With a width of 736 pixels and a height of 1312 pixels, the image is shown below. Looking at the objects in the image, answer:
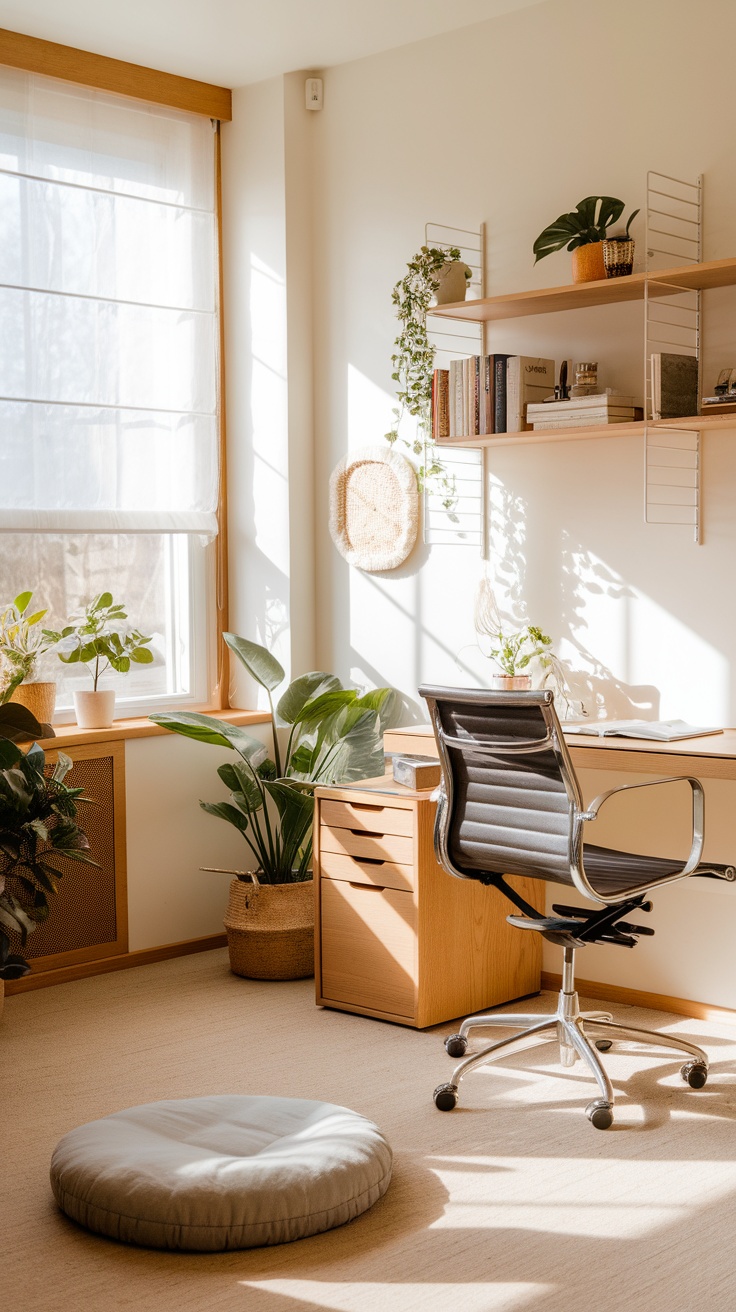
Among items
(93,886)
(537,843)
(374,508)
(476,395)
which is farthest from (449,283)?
(93,886)

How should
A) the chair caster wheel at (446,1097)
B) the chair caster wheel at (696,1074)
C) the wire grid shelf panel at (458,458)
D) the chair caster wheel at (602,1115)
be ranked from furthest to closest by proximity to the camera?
1. the wire grid shelf panel at (458,458)
2. the chair caster wheel at (696,1074)
3. the chair caster wheel at (446,1097)
4. the chair caster wheel at (602,1115)

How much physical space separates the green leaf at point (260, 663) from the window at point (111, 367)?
0.51m

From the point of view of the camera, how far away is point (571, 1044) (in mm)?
3236

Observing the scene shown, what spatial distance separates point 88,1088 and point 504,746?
1309 millimetres

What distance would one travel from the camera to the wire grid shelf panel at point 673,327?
3.79 m

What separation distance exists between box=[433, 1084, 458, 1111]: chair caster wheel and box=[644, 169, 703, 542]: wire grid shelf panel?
1.63 m

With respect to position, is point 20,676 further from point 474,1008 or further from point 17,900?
point 474,1008

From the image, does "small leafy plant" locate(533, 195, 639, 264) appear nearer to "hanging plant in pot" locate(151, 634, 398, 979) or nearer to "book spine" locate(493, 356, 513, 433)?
"book spine" locate(493, 356, 513, 433)

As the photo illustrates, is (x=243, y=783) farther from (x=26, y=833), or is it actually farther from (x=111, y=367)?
(x=111, y=367)

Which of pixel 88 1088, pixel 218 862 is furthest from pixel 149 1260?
pixel 218 862

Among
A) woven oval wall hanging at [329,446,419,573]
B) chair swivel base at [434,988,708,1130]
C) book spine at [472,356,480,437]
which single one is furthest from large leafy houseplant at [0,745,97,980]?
book spine at [472,356,480,437]

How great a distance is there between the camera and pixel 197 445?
15.9ft

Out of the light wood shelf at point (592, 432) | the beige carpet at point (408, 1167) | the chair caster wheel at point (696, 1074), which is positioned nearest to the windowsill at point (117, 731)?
the beige carpet at point (408, 1167)

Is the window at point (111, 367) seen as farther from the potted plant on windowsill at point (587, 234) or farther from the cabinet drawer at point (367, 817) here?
the potted plant on windowsill at point (587, 234)
